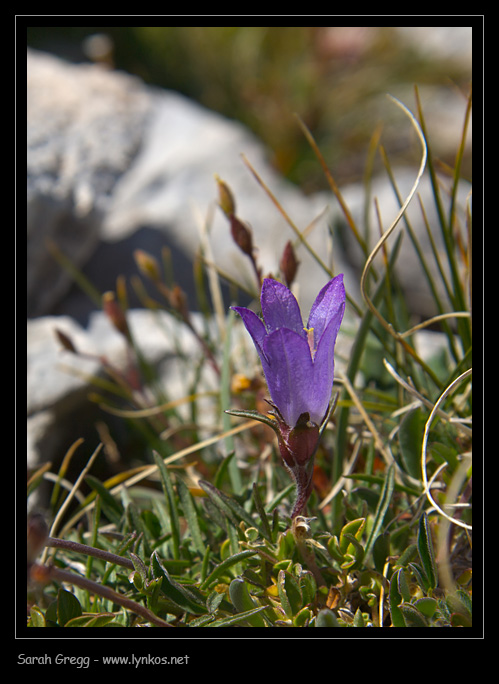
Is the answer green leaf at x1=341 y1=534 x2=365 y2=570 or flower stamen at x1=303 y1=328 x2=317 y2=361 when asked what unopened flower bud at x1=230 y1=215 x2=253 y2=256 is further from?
green leaf at x1=341 y1=534 x2=365 y2=570

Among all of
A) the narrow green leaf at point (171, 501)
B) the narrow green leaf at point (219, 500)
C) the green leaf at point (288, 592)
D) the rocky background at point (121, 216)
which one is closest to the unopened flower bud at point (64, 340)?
the rocky background at point (121, 216)

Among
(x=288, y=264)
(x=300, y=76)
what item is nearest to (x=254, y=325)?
(x=288, y=264)

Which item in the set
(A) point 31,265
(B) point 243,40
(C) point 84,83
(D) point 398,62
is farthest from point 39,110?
(D) point 398,62

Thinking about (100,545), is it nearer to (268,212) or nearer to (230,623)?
(230,623)

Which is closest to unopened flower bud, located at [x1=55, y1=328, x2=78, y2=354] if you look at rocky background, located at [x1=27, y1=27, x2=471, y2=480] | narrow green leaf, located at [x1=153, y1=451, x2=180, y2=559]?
rocky background, located at [x1=27, y1=27, x2=471, y2=480]

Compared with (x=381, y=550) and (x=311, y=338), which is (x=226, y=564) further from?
(x=311, y=338)

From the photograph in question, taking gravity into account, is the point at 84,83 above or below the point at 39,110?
above
